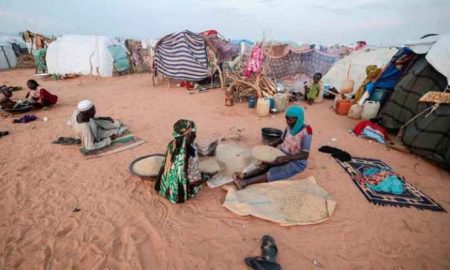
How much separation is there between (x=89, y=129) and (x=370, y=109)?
6618 mm

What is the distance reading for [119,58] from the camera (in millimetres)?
13977

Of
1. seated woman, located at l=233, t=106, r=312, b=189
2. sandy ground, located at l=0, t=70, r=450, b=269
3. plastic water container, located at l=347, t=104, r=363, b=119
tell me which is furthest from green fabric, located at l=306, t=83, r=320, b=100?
seated woman, located at l=233, t=106, r=312, b=189

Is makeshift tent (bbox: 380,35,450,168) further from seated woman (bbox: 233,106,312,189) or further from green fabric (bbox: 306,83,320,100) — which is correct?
seated woman (bbox: 233,106,312,189)

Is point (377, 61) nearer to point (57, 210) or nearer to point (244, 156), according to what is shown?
point (244, 156)

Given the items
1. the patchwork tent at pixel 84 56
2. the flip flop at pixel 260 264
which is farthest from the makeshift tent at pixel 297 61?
the flip flop at pixel 260 264

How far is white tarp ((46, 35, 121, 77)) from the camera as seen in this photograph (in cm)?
1330

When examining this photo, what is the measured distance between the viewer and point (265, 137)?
4656 mm

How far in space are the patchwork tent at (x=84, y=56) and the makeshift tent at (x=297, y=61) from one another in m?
9.13

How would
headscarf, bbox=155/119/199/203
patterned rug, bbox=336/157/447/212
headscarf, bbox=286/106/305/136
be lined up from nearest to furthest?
headscarf, bbox=155/119/199/203 < patterned rug, bbox=336/157/447/212 < headscarf, bbox=286/106/305/136

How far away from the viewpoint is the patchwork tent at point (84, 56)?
13305mm

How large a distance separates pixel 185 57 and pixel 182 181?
8034 mm

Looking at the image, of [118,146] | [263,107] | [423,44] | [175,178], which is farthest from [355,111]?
[118,146]

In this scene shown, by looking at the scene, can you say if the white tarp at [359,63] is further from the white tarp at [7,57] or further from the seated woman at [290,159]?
the white tarp at [7,57]

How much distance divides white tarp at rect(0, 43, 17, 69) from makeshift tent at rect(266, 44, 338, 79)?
1856 cm
